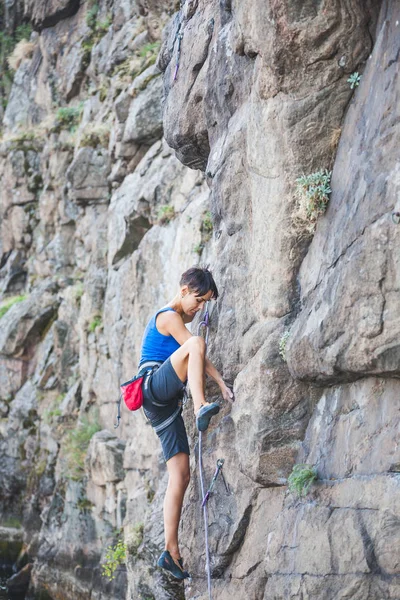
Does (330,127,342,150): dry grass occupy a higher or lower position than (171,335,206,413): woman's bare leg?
higher

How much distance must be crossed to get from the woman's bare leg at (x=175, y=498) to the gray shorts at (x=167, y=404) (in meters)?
0.10

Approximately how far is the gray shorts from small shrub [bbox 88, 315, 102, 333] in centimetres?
964

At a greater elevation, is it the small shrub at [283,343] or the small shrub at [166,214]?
the small shrub at [166,214]

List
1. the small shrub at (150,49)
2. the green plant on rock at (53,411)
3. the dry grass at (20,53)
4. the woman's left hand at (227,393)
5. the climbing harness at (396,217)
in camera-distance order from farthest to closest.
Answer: the dry grass at (20,53)
the green plant on rock at (53,411)
the small shrub at (150,49)
the woman's left hand at (227,393)
the climbing harness at (396,217)

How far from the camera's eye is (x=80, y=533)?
15.5m

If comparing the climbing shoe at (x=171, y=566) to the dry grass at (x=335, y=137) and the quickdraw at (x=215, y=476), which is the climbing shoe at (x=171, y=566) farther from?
the dry grass at (x=335, y=137)

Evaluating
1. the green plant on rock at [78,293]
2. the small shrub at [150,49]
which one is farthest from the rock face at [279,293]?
→ the green plant on rock at [78,293]

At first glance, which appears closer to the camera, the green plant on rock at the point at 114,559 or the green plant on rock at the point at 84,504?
the green plant on rock at the point at 114,559

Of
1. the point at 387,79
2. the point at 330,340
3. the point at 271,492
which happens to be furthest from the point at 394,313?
the point at 271,492

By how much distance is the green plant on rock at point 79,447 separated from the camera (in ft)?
52.7

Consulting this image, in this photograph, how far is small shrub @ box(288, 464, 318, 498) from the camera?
220 inches

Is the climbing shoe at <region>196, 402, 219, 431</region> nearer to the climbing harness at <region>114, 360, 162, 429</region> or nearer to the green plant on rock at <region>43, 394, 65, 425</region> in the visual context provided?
the climbing harness at <region>114, 360, 162, 429</region>

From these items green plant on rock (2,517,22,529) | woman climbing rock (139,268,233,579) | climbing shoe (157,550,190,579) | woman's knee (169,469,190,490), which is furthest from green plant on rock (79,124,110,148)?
climbing shoe (157,550,190,579)

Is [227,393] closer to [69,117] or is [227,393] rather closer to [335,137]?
[335,137]
